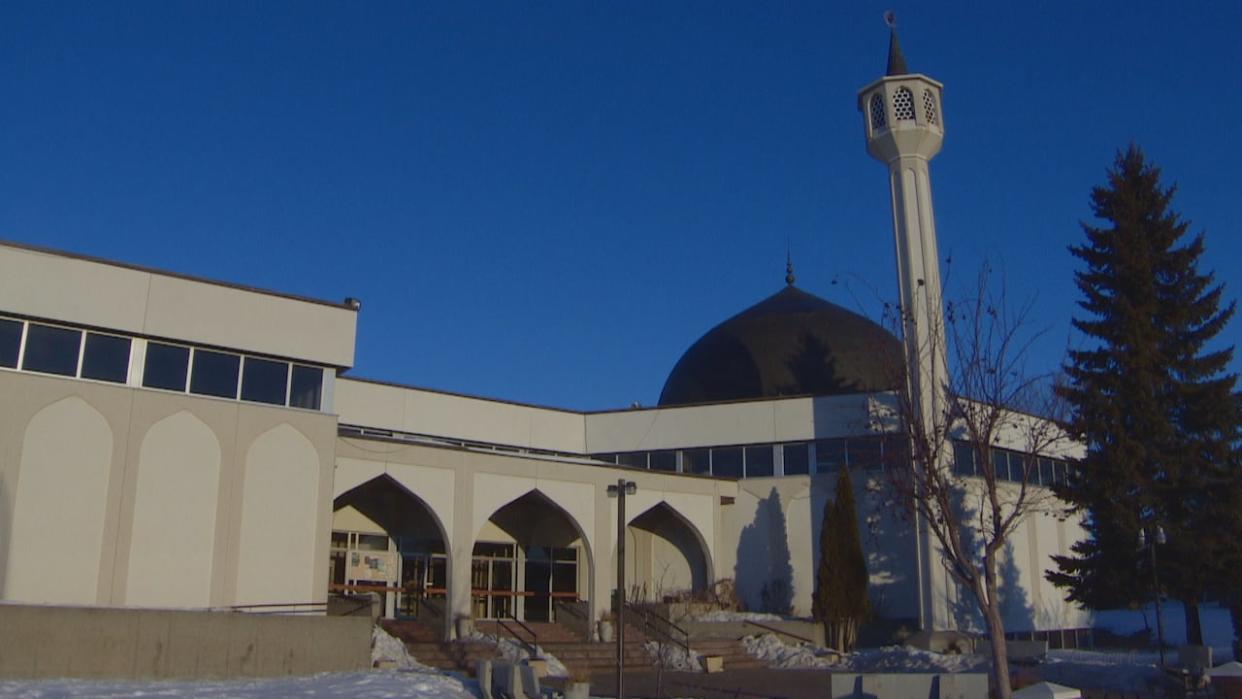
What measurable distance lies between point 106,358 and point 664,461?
54.2 feet

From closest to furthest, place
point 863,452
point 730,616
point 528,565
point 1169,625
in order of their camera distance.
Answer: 1. point 730,616
2. point 528,565
3. point 863,452
4. point 1169,625

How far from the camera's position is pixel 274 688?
1580cm

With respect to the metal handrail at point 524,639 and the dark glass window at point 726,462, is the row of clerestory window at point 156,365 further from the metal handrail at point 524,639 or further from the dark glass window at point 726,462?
the dark glass window at point 726,462

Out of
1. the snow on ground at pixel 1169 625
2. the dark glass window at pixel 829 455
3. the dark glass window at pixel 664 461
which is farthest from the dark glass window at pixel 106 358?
the snow on ground at pixel 1169 625

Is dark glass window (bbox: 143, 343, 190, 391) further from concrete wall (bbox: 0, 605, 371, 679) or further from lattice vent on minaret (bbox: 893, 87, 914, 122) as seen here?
lattice vent on minaret (bbox: 893, 87, 914, 122)

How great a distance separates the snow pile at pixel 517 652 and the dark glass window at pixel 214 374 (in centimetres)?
729

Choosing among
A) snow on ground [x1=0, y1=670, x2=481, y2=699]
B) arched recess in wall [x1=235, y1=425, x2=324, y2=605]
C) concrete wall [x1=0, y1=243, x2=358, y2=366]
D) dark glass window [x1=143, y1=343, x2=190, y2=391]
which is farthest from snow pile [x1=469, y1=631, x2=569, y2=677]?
dark glass window [x1=143, y1=343, x2=190, y2=391]

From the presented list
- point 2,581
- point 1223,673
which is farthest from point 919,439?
point 2,581

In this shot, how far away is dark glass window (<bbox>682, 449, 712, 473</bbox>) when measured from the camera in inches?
1257

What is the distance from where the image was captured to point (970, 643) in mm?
26516

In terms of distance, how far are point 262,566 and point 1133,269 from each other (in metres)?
20.0

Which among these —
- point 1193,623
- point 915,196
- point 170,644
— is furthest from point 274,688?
point 915,196

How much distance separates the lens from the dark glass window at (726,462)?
31.6 meters

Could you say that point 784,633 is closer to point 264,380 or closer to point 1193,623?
point 1193,623
